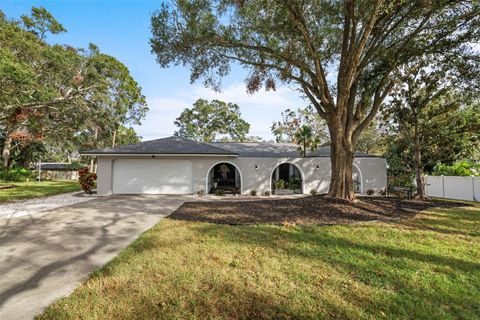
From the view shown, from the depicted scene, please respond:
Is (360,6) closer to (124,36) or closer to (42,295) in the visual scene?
(124,36)

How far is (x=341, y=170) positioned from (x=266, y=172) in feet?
19.7

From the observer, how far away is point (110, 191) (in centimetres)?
1480

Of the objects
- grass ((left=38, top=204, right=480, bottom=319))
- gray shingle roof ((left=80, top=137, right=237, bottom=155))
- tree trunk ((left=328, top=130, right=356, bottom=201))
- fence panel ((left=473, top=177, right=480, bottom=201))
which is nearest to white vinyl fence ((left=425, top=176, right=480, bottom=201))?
fence panel ((left=473, top=177, right=480, bottom=201))

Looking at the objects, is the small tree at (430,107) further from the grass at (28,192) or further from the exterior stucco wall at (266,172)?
the grass at (28,192)

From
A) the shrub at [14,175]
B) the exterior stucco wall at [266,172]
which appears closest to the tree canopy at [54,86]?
the shrub at [14,175]

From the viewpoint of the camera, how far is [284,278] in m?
3.81

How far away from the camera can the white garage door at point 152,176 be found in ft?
49.2

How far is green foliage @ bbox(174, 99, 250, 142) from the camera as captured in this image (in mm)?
40719

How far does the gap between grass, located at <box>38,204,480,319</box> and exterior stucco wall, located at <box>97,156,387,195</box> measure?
30.3ft

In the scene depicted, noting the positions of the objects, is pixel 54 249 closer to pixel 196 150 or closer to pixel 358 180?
pixel 196 150

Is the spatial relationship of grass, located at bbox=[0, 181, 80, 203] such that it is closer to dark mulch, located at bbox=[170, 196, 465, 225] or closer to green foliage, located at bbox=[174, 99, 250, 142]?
dark mulch, located at bbox=[170, 196, 465, 225]

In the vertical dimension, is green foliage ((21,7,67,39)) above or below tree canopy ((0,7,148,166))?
above

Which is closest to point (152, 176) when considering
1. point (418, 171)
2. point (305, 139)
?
point (305, 139)

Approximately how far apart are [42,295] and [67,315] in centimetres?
78
